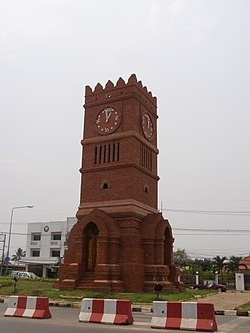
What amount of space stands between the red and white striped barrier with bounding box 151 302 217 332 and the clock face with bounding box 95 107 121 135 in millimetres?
17988

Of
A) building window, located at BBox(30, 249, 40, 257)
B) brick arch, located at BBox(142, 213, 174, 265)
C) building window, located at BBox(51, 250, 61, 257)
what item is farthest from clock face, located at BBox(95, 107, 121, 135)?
building window, located at BBox(30, 249, 40, 257)

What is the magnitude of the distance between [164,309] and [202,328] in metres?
1.29

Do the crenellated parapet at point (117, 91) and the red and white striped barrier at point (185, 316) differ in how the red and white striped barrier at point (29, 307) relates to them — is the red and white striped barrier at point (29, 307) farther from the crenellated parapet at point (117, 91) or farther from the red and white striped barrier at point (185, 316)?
the crenellated parapet at point (117, 91)

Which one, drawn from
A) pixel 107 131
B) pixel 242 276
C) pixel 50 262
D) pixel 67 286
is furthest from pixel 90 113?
pixel 50 262

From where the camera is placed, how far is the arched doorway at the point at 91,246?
2536 centimetres

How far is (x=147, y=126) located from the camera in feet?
98.7

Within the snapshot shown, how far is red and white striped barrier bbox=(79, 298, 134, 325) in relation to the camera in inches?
472

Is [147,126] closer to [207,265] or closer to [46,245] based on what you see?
[46,245]

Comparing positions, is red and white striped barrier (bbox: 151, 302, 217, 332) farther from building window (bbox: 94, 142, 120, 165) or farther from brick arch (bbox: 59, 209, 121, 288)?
building window (bbox: 94, 142, 120, 165)

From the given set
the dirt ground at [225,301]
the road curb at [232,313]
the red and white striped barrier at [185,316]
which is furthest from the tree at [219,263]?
the red and white striped barrier at [185,316]

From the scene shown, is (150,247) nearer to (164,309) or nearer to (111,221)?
(111,221)

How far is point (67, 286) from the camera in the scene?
958 inches

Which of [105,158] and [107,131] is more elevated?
[107,131]

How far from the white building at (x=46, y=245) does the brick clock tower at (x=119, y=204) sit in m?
39.0
